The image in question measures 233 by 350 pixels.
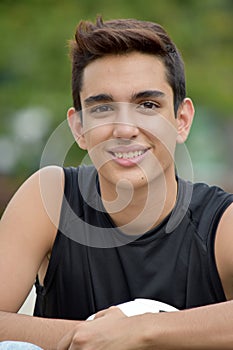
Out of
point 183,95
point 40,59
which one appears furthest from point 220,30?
point 183,95

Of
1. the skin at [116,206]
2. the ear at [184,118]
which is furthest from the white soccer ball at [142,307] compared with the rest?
the ear at [184,118]

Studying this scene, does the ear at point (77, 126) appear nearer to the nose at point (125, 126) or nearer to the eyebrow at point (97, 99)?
the eyebrow at point (97, 99)

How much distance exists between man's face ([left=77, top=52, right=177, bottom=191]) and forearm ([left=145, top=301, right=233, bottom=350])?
1.73 feet

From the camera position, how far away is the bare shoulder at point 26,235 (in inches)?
104

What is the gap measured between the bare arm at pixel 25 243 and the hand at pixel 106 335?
19 cm

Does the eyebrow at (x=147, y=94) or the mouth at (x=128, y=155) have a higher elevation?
the eyebrow at (x=147, y=94)

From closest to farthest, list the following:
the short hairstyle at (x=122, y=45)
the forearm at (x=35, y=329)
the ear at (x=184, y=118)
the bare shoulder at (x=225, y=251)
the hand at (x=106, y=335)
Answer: the hand at (x=106, y=335) → the forearm at (x=35, y=329) → the bare shoulder at (x=225, y=251) → the short hairstyle at (x=122, y=45) → the ear at (x=184, y=118)

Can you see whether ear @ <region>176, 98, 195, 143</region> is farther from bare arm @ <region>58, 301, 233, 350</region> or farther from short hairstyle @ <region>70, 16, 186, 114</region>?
bare arm @ <region>58, 301, 233, 350</region>

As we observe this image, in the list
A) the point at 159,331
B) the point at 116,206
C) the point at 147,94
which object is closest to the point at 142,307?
the point at 159,331

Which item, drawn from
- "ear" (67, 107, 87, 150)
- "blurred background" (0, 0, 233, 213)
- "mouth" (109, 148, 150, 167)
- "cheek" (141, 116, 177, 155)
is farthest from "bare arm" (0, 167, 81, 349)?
"blurred background" (0, 0, 233, 213)

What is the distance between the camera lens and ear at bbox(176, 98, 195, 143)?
9.29ft

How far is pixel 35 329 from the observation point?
245 centimetres

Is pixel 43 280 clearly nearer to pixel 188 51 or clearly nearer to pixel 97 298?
pixel 97 298

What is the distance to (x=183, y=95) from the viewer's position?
2.87 m
